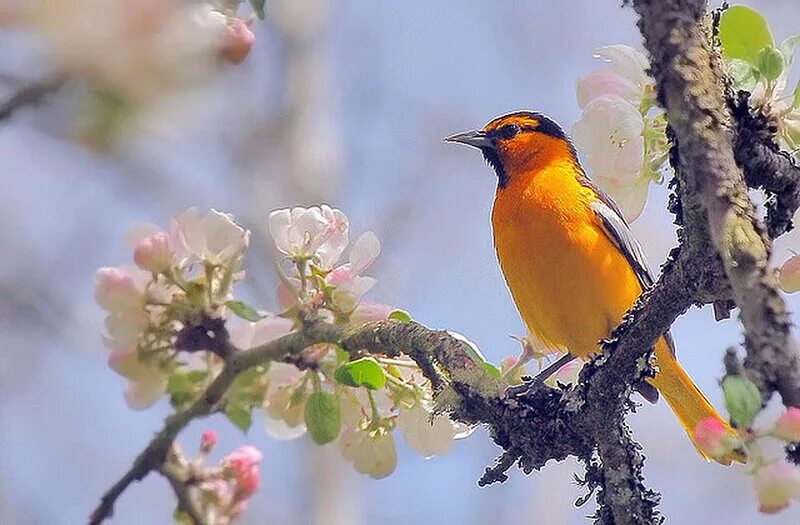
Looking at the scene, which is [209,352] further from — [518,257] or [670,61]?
[518,257]

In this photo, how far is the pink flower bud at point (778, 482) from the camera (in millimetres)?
664

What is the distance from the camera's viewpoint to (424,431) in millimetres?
1350

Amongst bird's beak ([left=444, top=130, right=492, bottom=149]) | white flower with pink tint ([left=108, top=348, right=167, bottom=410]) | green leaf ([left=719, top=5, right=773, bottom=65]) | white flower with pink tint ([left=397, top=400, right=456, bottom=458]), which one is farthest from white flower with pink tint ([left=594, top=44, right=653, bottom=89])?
bird's beak ([left=444, top=130, right=492, bottom=149])

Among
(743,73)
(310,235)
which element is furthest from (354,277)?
(743,73)

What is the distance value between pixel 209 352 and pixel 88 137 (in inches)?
27.6

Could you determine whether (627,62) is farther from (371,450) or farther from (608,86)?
(371,450)

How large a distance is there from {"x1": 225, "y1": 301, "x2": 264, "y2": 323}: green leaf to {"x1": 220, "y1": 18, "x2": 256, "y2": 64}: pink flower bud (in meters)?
0.37

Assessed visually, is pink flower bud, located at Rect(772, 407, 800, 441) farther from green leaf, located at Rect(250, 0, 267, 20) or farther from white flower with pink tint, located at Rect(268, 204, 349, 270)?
white flower with pink tint, located at Rect(268, 204, 349, 270)

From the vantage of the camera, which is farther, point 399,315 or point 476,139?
Result: point 476,139

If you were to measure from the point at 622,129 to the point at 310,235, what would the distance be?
0.44 m

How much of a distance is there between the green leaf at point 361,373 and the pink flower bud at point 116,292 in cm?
32

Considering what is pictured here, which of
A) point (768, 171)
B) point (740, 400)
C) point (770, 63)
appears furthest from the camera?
point (770, 63)

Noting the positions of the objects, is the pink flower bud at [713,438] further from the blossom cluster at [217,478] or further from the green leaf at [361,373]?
the blossom cluster at [217,478]

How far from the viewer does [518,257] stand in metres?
2.31
